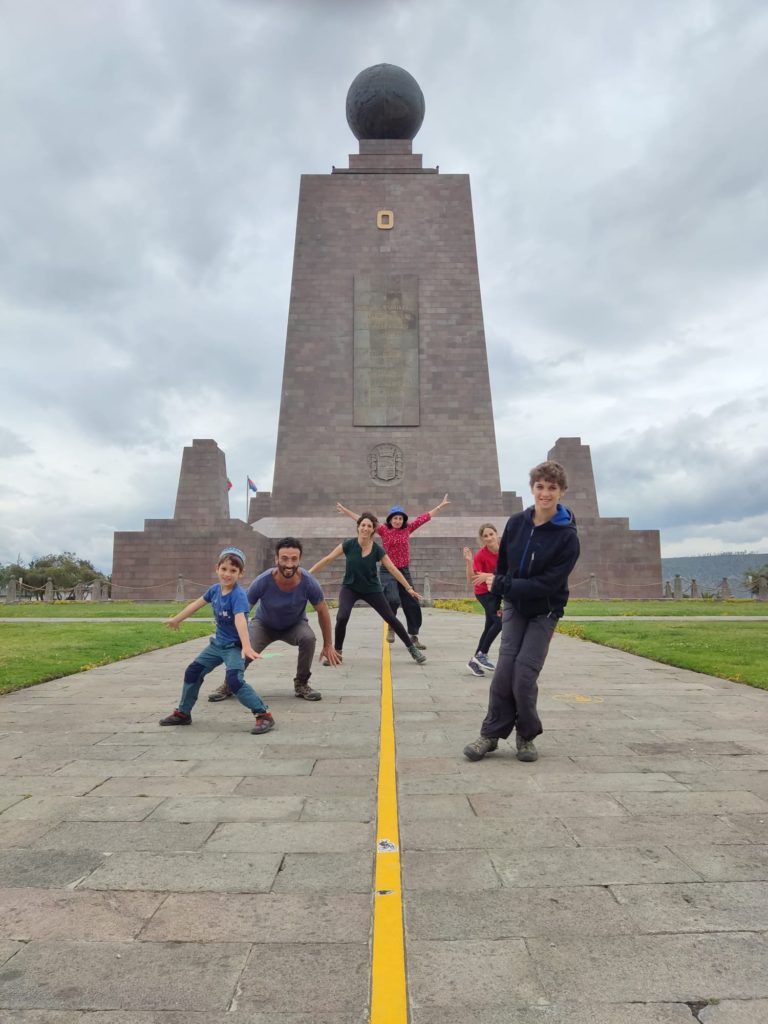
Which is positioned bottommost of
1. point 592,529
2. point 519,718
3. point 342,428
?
point 519,718

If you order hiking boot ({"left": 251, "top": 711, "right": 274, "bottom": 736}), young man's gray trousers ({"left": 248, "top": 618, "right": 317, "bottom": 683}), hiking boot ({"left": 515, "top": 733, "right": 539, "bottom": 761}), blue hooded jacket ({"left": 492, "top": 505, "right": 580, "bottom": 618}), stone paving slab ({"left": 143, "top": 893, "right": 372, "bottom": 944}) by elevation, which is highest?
blue hooded jacket ({"left": 492, "top": 505, "right": 580, "bottom": 618})

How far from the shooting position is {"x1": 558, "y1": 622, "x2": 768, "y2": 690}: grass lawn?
8641mm

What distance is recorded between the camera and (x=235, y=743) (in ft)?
17.4

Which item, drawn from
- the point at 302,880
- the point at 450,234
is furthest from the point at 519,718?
the point at 450,234

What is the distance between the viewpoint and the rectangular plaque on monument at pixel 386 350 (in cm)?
3041

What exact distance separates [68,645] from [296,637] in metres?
5.78

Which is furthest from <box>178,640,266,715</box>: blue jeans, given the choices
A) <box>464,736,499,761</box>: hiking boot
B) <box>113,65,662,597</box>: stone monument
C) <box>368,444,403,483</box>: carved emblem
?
<box>368,444,403,483</box>: carved emblem

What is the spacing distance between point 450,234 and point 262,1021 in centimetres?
3272

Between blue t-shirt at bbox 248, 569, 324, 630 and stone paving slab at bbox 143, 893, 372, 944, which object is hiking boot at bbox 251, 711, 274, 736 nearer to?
blue t-shirt at bbox 248, 569, 324, 630

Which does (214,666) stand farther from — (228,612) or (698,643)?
(698,643)

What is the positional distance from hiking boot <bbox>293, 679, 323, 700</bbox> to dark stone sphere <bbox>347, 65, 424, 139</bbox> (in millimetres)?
32057

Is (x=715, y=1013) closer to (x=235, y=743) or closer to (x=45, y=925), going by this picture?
(x=45, y=925)

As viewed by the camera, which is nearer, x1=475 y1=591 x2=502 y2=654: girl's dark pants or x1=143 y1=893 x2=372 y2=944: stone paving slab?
x1=143 y1=893 x2=372 y2=944: stone paving slab

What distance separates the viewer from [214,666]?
5.91 m
